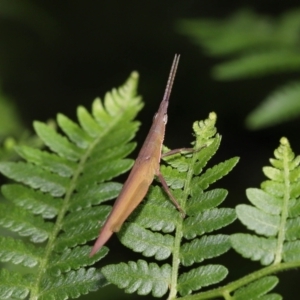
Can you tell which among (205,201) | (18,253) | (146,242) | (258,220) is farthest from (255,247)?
(18,253)

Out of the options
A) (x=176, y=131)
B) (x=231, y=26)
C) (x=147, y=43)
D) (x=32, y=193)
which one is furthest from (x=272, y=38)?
(x=32, y=193)

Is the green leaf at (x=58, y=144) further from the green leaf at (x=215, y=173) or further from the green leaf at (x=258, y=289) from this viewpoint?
the green leaf at (x=258, y=289)

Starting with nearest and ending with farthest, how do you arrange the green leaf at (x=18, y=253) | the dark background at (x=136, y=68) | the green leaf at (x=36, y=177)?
the green leaf at (x=18, y=253), the green leaf at (x=36, y=177), the dark background at (x=136, y=68)

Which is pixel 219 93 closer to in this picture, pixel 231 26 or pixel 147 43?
pixel 231 26

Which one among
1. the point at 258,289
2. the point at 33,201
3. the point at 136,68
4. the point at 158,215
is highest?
the point at 136,68

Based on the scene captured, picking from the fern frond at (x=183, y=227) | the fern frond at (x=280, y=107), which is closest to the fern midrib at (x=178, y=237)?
the fern frond at (x=183, y=227)

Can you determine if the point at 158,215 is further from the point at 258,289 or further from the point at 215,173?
the point at 258,289

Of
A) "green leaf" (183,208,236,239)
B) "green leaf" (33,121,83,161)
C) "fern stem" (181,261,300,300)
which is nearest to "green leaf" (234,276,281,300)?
"fern stem" (181,261,300,300)
